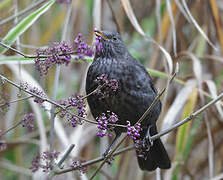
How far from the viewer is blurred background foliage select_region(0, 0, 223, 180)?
9.43 ft

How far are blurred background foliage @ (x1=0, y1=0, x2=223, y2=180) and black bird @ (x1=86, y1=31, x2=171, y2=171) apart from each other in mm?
124

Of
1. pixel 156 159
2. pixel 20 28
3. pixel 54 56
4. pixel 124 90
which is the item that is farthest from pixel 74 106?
pixel 156 159

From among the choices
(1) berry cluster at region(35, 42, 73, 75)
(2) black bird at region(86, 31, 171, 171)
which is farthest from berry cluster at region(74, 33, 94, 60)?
(2) black bird at region(86, 31, 171, 171)

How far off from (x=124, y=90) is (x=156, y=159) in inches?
25.9

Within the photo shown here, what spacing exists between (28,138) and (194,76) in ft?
5.03

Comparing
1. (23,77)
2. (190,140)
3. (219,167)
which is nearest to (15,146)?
(23,77)

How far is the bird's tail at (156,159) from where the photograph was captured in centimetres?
285

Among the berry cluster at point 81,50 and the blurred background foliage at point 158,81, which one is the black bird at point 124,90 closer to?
the blurred background foliage at point 158,81

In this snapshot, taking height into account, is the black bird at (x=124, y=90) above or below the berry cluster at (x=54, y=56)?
below

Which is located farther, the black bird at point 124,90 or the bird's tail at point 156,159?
the bird's tail at point 156,159

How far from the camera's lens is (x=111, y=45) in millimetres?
2818

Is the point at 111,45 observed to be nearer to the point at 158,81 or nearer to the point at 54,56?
the point at 158,81

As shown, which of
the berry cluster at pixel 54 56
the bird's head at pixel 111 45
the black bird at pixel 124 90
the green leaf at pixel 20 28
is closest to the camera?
the berry cluster at pixel 54 56

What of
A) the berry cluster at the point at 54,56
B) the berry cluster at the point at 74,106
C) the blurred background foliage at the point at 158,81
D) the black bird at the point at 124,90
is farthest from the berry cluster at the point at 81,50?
the blurred background foliage at the point at 158,81
